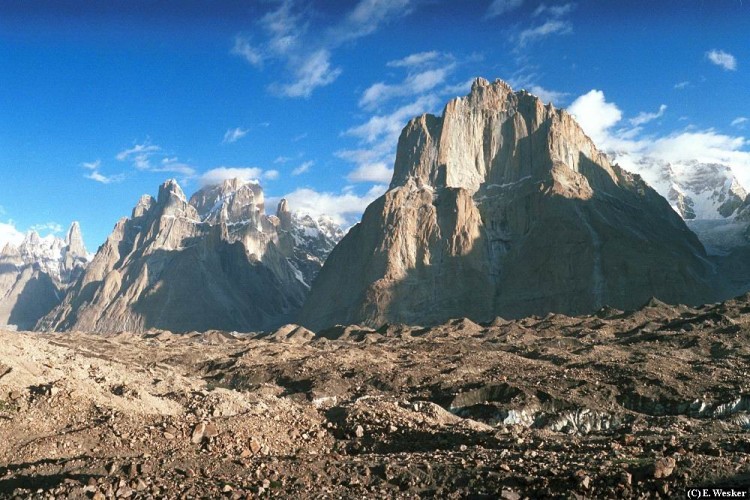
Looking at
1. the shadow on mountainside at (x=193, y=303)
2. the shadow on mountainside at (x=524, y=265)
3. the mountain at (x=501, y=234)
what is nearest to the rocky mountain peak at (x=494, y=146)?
the mountain at (x=501, y=234)

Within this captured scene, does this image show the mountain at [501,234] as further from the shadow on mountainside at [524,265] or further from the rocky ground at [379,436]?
the rocky ground at [379,436]

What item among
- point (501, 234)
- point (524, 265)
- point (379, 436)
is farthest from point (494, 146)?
point (379, 436)

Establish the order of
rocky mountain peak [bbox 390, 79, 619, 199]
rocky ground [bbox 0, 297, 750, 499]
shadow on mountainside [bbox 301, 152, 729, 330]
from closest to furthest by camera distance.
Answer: rocky ground [bbox 0, 297, 750, 499] < shadow on mountainside [bbox 301, 152, 729, 330] < rocky mountain peak [bbox 390, 79, 619, 199]

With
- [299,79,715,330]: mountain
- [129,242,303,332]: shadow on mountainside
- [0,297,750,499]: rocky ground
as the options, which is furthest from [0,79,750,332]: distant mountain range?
[0,297,750,499]: rocky ground

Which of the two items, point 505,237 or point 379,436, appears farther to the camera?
point 505,237

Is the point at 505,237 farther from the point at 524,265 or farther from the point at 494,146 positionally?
the point at 494,146

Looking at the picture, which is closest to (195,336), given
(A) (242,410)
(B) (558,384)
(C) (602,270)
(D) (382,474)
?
(C) (602,270)

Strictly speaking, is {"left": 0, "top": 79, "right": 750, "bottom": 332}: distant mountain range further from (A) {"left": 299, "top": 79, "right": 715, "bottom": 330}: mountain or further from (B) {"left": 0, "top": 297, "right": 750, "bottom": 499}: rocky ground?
(B) {"left": 0, "top": 297, "right": 750, "bottom": 499}: rocky ground

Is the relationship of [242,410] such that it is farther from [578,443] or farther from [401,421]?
[578,443]
